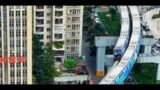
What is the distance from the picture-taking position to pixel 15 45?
362 cm

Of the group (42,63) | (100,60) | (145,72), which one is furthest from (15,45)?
(145,72)

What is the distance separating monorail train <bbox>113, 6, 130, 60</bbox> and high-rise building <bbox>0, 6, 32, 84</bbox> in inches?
30.4

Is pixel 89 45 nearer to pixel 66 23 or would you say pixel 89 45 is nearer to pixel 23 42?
pixel 66 23

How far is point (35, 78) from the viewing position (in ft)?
12.1

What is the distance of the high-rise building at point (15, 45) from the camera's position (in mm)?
3492

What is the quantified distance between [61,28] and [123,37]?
0.52m

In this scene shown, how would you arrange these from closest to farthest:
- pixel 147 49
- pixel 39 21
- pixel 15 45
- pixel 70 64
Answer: pixel 15 45 < pixel 70 64 < pixel 39 21 < pixel 147 49

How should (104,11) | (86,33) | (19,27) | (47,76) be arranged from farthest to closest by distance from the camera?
1. (104,11)
2. (86,33)
3. (47,76)
4. (19,27)

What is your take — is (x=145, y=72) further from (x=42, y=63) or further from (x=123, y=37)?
(x=42, y=63)

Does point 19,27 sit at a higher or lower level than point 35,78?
higher

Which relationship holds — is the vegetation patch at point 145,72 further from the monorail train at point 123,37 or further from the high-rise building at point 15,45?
the high-rise building at point 15,45

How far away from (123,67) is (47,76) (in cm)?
55

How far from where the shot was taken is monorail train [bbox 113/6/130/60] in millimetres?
4307
